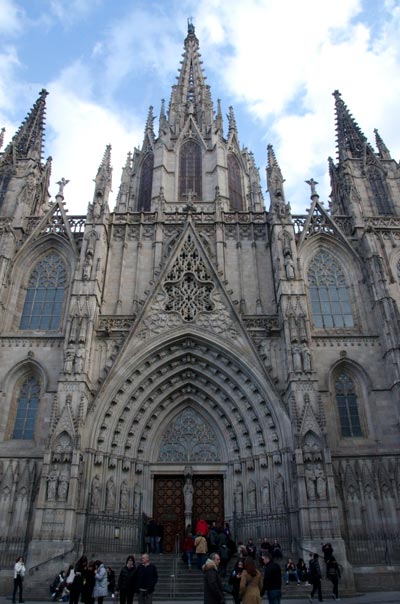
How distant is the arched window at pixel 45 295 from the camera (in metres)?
22.7

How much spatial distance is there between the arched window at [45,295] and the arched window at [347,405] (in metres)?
12.9

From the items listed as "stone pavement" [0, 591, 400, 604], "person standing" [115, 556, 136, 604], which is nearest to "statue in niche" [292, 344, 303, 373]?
"stone pavement" [0, 591, 400, 604]

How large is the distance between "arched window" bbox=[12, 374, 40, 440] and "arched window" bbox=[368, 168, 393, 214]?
19.5 m

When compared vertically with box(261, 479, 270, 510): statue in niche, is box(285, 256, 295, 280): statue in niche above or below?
above

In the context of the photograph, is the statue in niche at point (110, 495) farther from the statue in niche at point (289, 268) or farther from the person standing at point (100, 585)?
the statue in niche at point (289, 268)

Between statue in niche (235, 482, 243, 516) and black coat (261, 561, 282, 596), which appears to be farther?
statue in niche (235, 482, 243, 516)

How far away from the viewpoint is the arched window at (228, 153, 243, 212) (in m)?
30.4

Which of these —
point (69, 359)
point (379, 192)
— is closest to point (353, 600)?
point (69, 359)

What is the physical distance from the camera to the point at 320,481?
54.5 feet

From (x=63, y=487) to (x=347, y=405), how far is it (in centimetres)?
1168

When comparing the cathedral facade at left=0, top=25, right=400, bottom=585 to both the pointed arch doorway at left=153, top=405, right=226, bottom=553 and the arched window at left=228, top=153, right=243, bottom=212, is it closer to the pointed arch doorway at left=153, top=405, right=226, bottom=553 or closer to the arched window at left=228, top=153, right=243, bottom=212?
the pointed arch doorway at left=153, top=405, right=226, bottom=553

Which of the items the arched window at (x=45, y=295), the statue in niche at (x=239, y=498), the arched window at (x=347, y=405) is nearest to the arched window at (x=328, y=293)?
the arched window at (x=347, y=405)

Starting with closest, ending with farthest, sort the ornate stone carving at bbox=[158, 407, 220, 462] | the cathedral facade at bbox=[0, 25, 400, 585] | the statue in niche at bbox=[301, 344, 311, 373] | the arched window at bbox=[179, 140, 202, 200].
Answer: the cathedral facade at bbox=[0, 25, 400, 585], the statue in niche at bbox=[301, 344, 311, 373], the ornate stone carving at bbox=[158, 407, 220, 462], the arched window at bbox=[179, 140, 202, 200]

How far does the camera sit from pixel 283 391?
19562 millimetres
